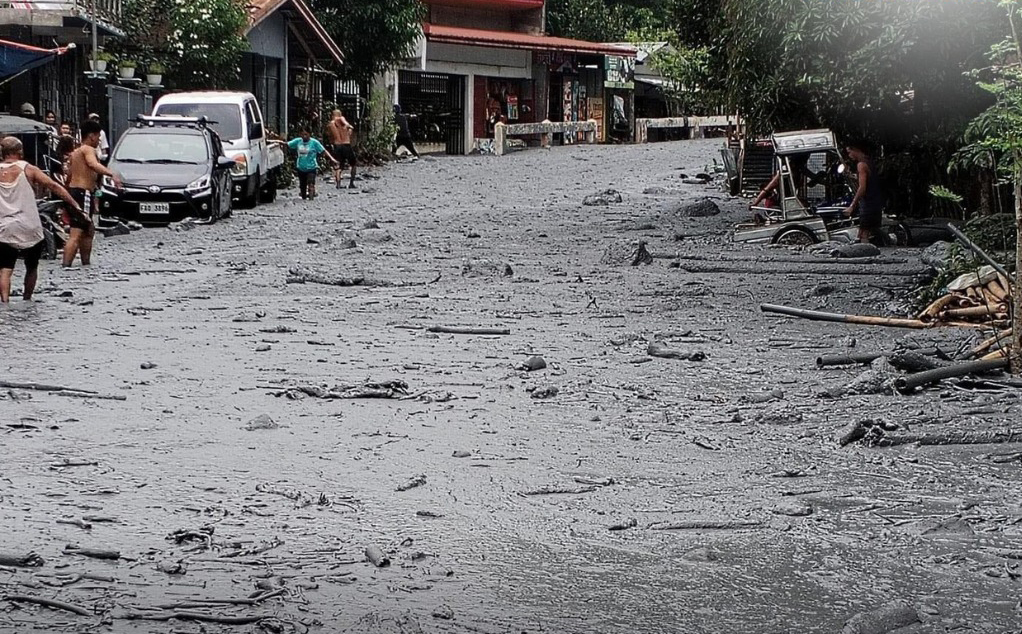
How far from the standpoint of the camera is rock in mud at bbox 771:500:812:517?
7035 mm

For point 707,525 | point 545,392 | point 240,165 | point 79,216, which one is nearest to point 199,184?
point 240,165

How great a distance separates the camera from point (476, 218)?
26000mm

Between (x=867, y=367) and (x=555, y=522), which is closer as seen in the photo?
(x=555, y=522)

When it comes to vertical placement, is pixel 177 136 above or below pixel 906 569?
above

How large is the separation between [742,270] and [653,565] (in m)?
12.5

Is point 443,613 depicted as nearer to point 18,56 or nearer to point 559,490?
point 559,490

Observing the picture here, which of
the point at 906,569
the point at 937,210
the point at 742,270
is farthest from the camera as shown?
the point at 937,210

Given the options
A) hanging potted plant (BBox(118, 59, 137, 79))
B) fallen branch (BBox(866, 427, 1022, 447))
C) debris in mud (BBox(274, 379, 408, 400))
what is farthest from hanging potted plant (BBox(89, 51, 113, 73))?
fallen branch (BBox(866, 427, 1022, 447))

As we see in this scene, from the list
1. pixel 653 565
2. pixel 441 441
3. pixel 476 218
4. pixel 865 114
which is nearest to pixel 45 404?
pixel 441 441

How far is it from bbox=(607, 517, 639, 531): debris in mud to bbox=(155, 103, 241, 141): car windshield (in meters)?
22.4

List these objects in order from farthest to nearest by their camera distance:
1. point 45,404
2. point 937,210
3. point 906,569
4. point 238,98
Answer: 1. point 238,98
2. point 937,210
3. point 45,404
4. point 906,569

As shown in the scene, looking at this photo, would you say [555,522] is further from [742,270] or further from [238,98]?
[238,98]

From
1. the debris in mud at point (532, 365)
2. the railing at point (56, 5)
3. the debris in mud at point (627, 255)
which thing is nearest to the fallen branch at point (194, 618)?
the debris in mud at point (532, 365)

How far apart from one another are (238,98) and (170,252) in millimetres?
9483
